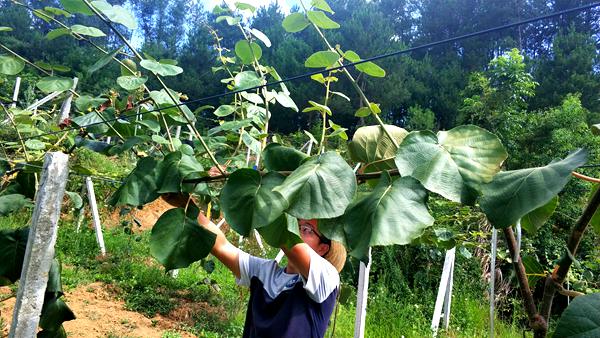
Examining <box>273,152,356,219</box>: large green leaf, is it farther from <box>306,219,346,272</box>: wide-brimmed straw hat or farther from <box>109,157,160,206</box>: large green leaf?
<box>306,219,346,272</box>: wide-brimmed straw hat

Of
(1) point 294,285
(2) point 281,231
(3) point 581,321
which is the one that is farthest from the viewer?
(1) point 294,285

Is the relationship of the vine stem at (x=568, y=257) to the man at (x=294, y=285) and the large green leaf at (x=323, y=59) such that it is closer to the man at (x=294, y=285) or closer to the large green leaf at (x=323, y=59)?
the large green leaf at (x=323, y=59)

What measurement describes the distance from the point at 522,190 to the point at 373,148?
23 cm

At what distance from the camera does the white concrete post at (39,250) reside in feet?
3.17

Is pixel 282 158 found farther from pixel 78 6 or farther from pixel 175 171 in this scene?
pixel 78 6

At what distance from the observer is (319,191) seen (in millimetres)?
434

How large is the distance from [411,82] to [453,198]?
13.9 m

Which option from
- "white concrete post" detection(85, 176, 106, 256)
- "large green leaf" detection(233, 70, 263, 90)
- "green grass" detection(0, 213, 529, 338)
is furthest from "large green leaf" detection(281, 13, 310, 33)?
"white concrete post" detection(85, 176, 106, 256)

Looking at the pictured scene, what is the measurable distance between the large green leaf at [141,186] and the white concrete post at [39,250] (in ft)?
1.27

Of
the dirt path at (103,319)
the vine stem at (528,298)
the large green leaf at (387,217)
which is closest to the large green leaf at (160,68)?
the large green leaf at (387,217)

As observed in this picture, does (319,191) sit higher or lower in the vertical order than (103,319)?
higher

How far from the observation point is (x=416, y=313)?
3580mm

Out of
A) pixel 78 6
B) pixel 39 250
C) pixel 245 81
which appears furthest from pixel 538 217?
pixel 39 250

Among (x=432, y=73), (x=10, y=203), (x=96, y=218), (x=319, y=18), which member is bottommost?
(x=10, y=203)
